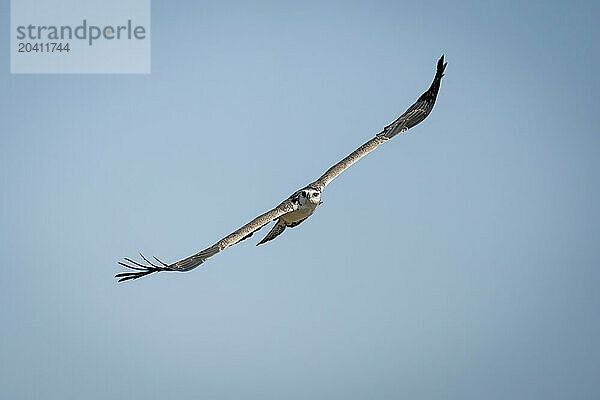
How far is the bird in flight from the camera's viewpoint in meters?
22.7

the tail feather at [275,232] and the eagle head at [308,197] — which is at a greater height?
the eagle head at [308,197]

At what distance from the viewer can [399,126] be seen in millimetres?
30172

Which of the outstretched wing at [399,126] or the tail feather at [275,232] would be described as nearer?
the tail feather at [275,232]

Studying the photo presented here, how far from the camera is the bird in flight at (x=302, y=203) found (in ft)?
74.6

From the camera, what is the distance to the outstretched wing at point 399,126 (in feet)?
92.5

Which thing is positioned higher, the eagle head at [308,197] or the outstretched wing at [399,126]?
the outstretched wing at [399,126]

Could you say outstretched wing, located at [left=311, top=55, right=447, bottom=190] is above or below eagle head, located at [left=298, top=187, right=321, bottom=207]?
above

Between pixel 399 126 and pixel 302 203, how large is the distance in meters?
6.06

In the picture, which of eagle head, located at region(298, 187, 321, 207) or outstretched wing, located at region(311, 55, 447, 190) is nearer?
eagle head, located at region(298, 187, 321, 207)

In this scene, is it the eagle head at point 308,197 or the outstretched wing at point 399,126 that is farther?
the outstretched wing at point 399,126

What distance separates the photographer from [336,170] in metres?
28.3

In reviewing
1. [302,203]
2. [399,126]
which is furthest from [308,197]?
[399,126]

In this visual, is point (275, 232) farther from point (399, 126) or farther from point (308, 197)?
point (399, 126)

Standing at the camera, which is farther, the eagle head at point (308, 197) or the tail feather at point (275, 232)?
the tail feather at point (275, 232)
